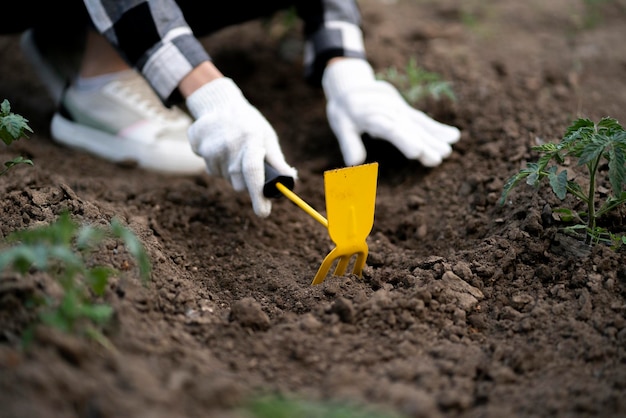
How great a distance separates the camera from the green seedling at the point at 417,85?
7.83ft

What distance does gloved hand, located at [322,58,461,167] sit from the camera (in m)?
2.19

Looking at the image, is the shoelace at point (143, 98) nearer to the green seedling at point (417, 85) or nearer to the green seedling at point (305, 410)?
the green seedling at point (417, 85)

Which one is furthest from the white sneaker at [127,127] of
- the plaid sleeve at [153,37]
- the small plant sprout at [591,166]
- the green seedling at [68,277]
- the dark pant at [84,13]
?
the small plant sprout at [591,166]

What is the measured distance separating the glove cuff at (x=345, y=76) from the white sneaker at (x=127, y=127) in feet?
1.93

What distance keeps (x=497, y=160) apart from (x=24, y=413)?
172cm

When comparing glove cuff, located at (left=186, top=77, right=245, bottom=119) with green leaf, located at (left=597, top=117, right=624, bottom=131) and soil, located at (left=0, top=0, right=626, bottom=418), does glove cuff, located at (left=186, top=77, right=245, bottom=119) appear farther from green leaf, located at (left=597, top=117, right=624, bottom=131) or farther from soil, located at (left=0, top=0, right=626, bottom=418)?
green leaf, located at (left=597, top=117, right=624, bottom=131)

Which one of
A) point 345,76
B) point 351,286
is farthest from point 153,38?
point 351,286

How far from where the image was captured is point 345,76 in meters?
2.36

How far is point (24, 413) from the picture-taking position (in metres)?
1.04

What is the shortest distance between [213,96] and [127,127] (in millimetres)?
657

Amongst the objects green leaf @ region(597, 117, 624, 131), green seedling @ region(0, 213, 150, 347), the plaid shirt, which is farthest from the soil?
the plaid shirt

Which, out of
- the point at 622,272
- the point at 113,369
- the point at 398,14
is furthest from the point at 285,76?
the point at 113,369

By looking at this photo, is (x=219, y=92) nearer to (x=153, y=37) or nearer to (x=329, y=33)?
(x=153, y=37)

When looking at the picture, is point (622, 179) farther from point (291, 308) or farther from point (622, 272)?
point (291, 308)
